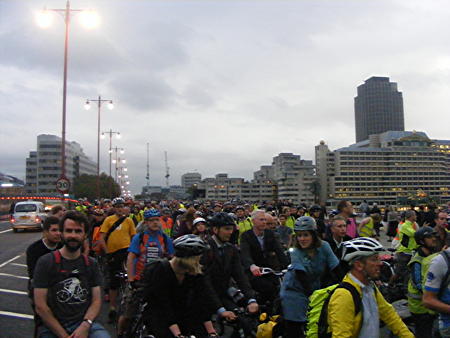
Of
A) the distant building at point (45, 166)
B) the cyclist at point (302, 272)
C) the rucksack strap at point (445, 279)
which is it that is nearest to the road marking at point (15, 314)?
the cyclist at point (302, 272)

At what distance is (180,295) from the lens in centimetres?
356

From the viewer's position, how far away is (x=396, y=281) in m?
6.93

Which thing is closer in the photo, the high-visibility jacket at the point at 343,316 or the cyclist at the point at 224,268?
the high-visibility jacket at the point at 343,316

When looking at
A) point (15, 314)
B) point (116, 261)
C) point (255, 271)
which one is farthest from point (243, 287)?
point (15, 314)

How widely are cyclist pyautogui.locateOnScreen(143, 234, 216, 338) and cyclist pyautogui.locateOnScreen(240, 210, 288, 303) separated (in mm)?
1570

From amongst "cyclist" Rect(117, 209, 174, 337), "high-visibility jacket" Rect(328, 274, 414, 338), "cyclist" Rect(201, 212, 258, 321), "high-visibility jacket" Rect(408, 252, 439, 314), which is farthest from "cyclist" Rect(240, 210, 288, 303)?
"high-visibility jacket" Rect(328, 274, 414, 338)

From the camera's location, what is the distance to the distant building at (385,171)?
183375mm

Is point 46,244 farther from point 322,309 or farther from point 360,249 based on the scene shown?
point 360,249

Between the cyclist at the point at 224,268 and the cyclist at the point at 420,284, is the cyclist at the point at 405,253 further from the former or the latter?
the cyclist at the point at 224,268

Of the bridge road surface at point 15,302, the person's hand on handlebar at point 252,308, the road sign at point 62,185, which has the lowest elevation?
the bridge road surface at point 15,302

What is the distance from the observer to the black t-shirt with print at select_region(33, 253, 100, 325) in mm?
3428

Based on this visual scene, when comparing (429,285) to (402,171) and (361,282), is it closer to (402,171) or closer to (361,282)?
(361,282)

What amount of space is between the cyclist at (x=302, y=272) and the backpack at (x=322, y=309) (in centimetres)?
99

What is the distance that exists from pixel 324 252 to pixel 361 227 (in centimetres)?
538
